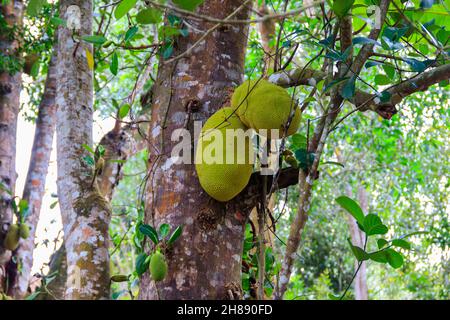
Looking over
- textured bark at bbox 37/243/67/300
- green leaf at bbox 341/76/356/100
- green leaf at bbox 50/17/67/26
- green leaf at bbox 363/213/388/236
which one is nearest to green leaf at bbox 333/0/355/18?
green leaf at bbox 341/76/356/100

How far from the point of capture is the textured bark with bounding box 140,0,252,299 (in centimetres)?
110

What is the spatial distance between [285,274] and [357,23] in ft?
2.76

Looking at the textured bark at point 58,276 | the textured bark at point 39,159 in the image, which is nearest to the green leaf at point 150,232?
the textured bark at point 58,276

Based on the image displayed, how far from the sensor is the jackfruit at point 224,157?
1115 millimetres

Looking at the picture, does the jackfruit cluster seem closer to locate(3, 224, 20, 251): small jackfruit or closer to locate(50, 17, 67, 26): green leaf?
locate(3, 224, 20, 251): small jackfruit

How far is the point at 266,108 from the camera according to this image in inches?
43.6

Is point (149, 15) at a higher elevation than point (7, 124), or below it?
below

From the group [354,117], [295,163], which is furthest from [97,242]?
[354,117]

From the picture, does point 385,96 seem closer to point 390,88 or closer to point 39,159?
point 390,88

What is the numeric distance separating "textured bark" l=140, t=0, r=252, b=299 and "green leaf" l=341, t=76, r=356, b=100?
31cm

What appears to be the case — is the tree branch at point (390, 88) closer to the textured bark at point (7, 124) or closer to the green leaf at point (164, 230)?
the green leaf at point (164, 230)

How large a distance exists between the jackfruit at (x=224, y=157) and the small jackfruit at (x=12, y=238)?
1424 mm

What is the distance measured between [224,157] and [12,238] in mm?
1519

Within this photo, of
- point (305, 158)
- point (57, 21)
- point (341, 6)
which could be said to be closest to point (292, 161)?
point (305, 158)
